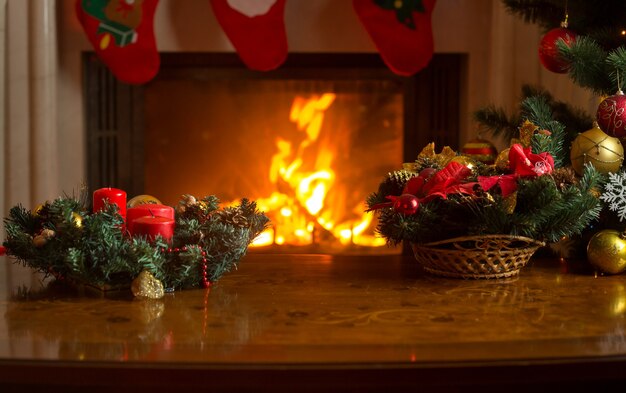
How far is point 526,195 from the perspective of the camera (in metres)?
1.18

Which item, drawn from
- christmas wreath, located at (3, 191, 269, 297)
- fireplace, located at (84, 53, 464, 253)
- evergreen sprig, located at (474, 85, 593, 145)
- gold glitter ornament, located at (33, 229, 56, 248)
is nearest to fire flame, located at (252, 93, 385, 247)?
fireplace, located at (84, 53, 464, 253)

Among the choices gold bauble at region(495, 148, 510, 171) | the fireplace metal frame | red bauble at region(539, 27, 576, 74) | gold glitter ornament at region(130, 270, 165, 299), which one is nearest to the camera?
gold glitter ornament at region(130, 270, 165, 299)

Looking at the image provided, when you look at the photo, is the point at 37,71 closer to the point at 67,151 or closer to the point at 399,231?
the point at 67,151

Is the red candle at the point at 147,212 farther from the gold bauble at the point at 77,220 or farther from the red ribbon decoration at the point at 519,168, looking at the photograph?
the red ribbon decoration at the point at 519,168

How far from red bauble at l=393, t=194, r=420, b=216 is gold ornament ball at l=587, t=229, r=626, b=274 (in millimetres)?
312

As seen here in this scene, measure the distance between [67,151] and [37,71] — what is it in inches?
10.7

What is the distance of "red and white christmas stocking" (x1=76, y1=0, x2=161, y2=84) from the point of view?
2.46 metres

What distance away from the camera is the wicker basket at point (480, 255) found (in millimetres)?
1179

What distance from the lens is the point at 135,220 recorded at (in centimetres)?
117

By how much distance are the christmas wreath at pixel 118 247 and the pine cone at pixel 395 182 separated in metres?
0.24

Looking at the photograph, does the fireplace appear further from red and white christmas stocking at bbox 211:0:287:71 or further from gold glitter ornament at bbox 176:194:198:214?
gold glitter ornament at bbox 176:194:198:214

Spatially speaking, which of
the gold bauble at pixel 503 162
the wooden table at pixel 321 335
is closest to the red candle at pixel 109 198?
the wooden table at pixel 321 335

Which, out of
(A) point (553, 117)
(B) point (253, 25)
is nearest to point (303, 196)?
(B) point (253, 25)

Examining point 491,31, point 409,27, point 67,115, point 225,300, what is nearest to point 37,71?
point 67,115
